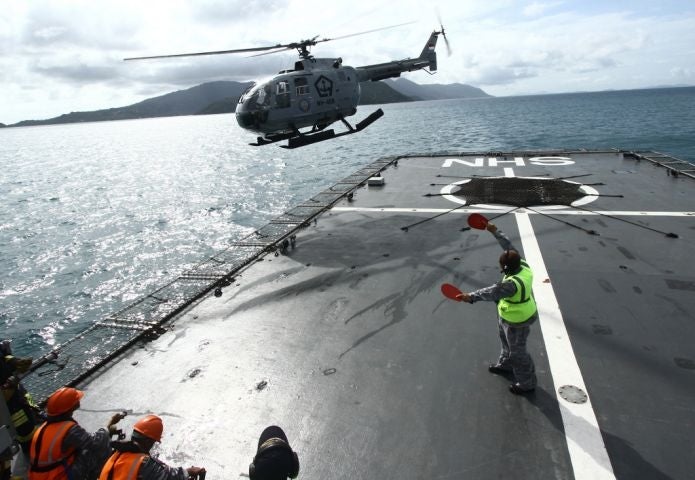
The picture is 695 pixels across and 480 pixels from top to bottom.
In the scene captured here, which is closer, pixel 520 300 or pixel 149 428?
pixel 149 428

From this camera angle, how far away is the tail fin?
2812 centimetres

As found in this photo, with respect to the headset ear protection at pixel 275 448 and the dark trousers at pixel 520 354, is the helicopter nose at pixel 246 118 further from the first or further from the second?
the headset ear protection at pixel 275 448

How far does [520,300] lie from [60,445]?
597 centimetres

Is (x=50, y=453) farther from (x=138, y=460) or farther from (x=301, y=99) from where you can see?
(x=301, y=99)

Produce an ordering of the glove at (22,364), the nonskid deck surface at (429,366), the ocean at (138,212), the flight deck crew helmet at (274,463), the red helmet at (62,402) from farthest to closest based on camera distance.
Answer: the ocean at (138,212), the glove at (22,364), the nonskid deck surface at (429,366), the red helmet at (62,402), the flight deck crew helmet at (274,463)

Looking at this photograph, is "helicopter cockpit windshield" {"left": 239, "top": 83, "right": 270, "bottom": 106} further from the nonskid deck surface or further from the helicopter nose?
the nonskid deck surface

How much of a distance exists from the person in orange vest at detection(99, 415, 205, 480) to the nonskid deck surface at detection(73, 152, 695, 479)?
166cm

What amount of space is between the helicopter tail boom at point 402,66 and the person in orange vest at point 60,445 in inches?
825

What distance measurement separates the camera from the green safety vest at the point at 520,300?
6.10m

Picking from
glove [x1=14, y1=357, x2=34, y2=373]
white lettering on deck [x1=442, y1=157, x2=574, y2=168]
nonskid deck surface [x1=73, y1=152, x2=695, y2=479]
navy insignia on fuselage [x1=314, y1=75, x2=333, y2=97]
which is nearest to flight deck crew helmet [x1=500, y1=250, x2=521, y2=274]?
nonskid deck surface [x1=73, y1=152, x2=695, y2=479]

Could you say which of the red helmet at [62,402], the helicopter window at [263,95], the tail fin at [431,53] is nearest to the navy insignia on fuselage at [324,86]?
the helicopter window at [263,95]

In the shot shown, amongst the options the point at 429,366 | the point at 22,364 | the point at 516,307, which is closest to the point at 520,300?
the point at 516,307

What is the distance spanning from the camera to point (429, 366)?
735 centimetres

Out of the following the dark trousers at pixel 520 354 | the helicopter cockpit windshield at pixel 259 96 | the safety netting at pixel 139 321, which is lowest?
the safety netting at pixel 139 321
